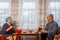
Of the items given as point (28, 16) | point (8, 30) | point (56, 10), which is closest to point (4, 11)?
point (28, 16)

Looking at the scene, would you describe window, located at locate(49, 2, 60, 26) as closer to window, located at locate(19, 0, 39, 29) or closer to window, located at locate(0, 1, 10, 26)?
window, located at locate(19, 0, 39, 29)

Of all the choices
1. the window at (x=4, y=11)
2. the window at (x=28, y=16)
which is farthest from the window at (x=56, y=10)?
the window at (x=4, y=11)

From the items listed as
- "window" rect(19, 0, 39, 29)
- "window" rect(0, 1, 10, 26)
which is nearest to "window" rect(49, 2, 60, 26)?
"window" rect(19, 0, 39, 29)

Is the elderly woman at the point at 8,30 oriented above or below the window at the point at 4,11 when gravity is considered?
below

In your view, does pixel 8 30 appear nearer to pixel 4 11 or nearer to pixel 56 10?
pixel 4 11

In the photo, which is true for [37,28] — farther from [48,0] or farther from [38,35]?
[48,0]

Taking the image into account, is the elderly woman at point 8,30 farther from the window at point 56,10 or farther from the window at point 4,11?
the window at point 56,10

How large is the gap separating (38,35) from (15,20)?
117cm

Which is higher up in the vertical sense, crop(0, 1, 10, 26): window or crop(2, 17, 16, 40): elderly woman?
crop(0, 1, 10, 26): window

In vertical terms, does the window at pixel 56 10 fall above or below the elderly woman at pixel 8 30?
above

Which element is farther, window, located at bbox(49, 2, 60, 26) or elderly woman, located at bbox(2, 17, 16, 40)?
window, located at bbox(49, 2, 60, 26)

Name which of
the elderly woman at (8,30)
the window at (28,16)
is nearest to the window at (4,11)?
the window at (28,16)

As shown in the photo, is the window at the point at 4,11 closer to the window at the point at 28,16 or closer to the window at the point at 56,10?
the window at the point at 28,16

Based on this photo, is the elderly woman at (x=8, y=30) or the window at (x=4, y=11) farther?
the window at (x=4, y=11)
